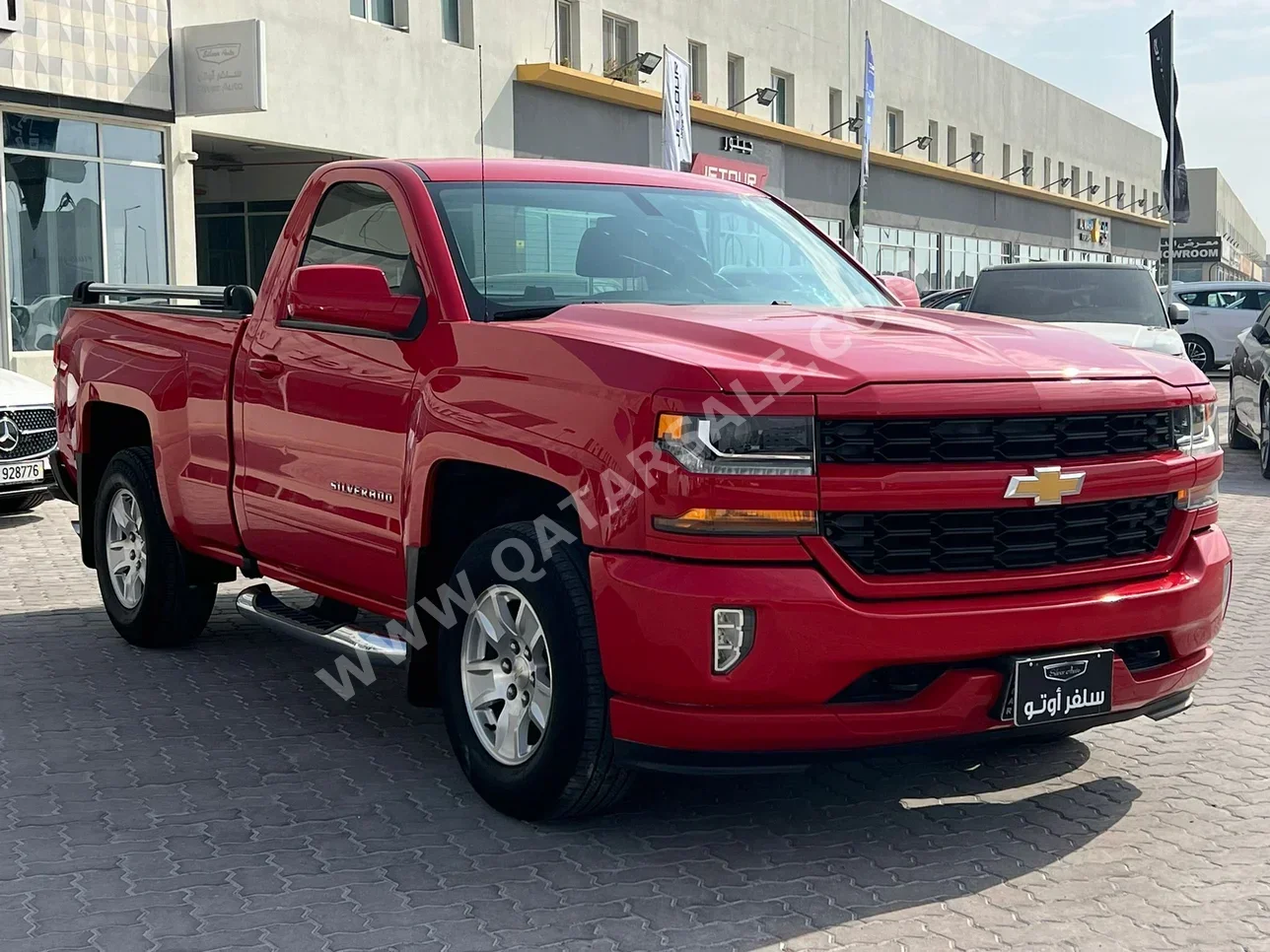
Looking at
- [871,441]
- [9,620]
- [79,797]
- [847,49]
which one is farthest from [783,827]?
[847,49]

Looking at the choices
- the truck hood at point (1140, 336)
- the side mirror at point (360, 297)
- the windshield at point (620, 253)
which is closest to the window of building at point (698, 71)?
the truck hood at point (1140, 336)

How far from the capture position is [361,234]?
5723mm

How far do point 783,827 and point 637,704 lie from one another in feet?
2.65

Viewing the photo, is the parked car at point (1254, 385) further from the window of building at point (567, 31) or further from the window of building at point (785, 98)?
the window of building at point (785, 98)

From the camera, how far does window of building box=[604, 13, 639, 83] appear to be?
3089cm

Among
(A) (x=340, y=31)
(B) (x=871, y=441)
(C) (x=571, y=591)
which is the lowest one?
(C) (x=571, y=591)

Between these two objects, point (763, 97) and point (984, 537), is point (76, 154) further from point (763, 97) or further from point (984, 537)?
point (763, 97)

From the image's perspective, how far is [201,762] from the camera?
5410 mm

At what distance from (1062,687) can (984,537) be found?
0.46 m

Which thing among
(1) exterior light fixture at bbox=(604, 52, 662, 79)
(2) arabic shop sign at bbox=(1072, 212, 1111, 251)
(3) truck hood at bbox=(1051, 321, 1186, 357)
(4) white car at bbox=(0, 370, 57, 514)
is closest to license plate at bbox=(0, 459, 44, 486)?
(4) white car at bbox=(0, 370, 57, 514)

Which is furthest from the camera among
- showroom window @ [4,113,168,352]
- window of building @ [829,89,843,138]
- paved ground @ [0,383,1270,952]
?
window of building @ [829,89,843,138]

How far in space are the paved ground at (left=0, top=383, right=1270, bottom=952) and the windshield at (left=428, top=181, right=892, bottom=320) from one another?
1.58 metres

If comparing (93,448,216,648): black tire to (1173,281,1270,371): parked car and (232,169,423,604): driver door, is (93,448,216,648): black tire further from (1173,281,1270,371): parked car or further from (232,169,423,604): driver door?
(1173,281,1270,371): parked car

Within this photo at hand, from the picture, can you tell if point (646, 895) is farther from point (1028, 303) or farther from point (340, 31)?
point (340, 31)
